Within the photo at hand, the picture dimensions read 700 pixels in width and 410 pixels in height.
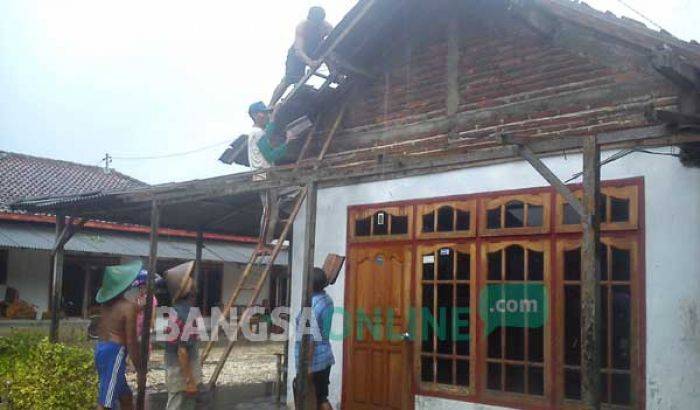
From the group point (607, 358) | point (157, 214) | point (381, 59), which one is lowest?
point (607, 358)

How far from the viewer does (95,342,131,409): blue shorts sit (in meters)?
5.77

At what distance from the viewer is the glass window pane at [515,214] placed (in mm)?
6641

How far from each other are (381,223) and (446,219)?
0.89m

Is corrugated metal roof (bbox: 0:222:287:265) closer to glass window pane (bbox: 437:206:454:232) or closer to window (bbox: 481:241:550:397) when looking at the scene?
glass window pane (bbox: 437:206:454:232)

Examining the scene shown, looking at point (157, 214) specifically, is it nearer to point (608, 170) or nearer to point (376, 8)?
point (376, 8)

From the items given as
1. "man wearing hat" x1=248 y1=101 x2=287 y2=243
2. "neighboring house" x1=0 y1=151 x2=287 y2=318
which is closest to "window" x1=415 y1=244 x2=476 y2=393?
"man wearing hat" x1=248 y1=101 x2=287 y2=243

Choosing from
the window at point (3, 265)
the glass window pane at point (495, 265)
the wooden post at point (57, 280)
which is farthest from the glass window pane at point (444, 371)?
the window at point (3, 265)

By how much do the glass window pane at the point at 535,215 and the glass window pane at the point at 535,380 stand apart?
136 centimetres

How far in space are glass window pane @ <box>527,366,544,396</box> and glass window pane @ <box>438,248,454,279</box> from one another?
4.16ft

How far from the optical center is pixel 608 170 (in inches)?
240

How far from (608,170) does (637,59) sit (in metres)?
1.03

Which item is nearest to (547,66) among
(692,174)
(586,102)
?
(586,102)

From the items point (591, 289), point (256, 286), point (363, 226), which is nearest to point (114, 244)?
point (256, 286)

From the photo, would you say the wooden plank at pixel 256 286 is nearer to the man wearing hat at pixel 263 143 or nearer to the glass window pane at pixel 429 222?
the man wearing hat at pixel 263 143
